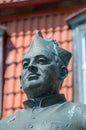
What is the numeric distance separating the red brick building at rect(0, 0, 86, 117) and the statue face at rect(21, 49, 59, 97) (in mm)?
4445

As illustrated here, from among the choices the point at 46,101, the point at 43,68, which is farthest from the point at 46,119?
the point at 43,68

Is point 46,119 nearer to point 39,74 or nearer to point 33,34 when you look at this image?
point 39,74

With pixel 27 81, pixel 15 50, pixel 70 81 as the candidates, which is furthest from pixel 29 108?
pixel 15 50

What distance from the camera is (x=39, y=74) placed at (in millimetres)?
2451

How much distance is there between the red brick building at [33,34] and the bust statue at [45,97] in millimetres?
4427

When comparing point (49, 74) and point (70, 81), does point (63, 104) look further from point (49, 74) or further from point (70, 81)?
point (70, 81)

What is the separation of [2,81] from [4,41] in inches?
23.0

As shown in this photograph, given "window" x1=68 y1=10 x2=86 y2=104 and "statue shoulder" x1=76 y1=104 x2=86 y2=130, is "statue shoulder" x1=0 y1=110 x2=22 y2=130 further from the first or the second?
"window" x1=68 y1=10 x2=86 y2=104

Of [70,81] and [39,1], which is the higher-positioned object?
[39,1]

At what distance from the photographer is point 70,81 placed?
23.3 ft

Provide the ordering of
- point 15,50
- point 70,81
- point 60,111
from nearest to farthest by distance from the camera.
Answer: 1. point 60,111
2. point 70,81
3. point 15,50

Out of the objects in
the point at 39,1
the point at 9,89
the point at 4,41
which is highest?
the point at 39,1

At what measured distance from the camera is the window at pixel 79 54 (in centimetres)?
706

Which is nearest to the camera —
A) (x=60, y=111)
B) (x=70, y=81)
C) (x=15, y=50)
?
(x=60, y=111)
